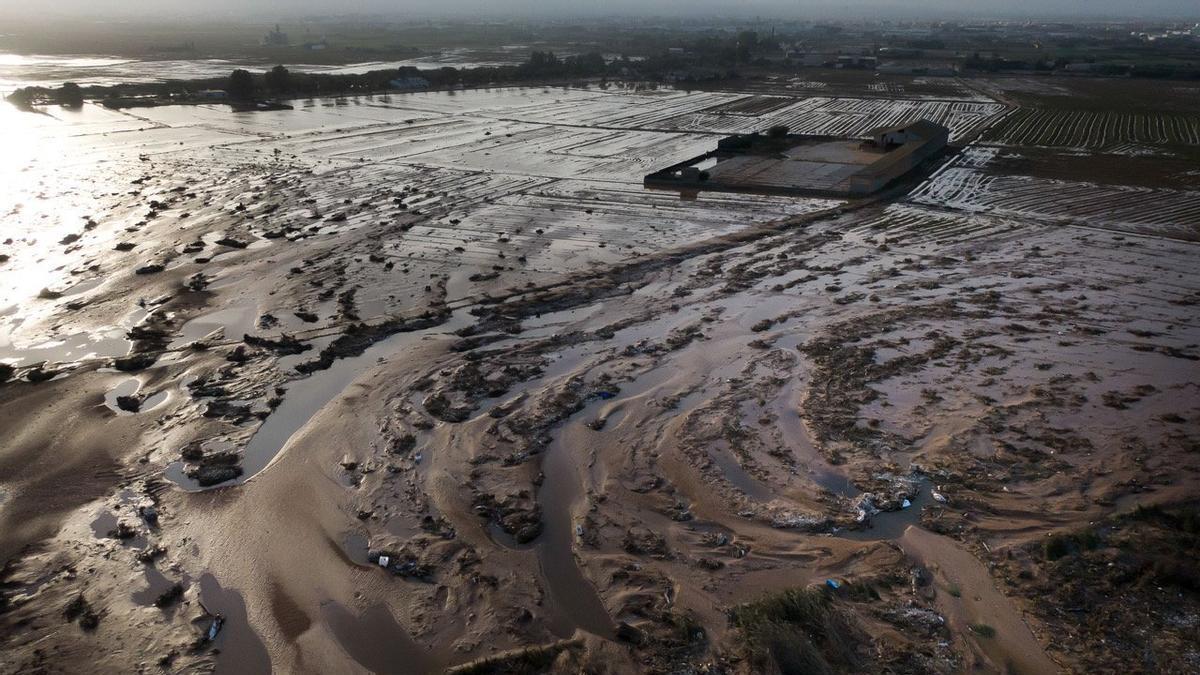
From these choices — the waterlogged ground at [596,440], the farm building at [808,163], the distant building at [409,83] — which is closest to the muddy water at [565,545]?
the waterlogged ground at [596,440]

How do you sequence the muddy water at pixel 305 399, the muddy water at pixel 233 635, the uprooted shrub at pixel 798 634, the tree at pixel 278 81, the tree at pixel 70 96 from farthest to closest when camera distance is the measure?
the tree at pixel 278 81, the tree at pixel 70 96, the muddy water at pixel 305 399, the muddy water at pixel 233 635, the uprooted shrub at pixel 798 634

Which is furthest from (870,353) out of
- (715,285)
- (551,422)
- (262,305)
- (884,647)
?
(262,305)

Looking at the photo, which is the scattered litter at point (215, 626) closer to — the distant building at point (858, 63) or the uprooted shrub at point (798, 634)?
the uprooted shrub at point (798, 634)

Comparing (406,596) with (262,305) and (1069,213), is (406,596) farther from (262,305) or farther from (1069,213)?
(1069,213)

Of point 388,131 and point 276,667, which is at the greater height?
point 388,131

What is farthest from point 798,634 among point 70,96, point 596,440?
point 70,96

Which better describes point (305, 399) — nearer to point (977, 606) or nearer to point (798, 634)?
point (798, 634)

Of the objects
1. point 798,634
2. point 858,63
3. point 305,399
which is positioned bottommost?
point 798,634
